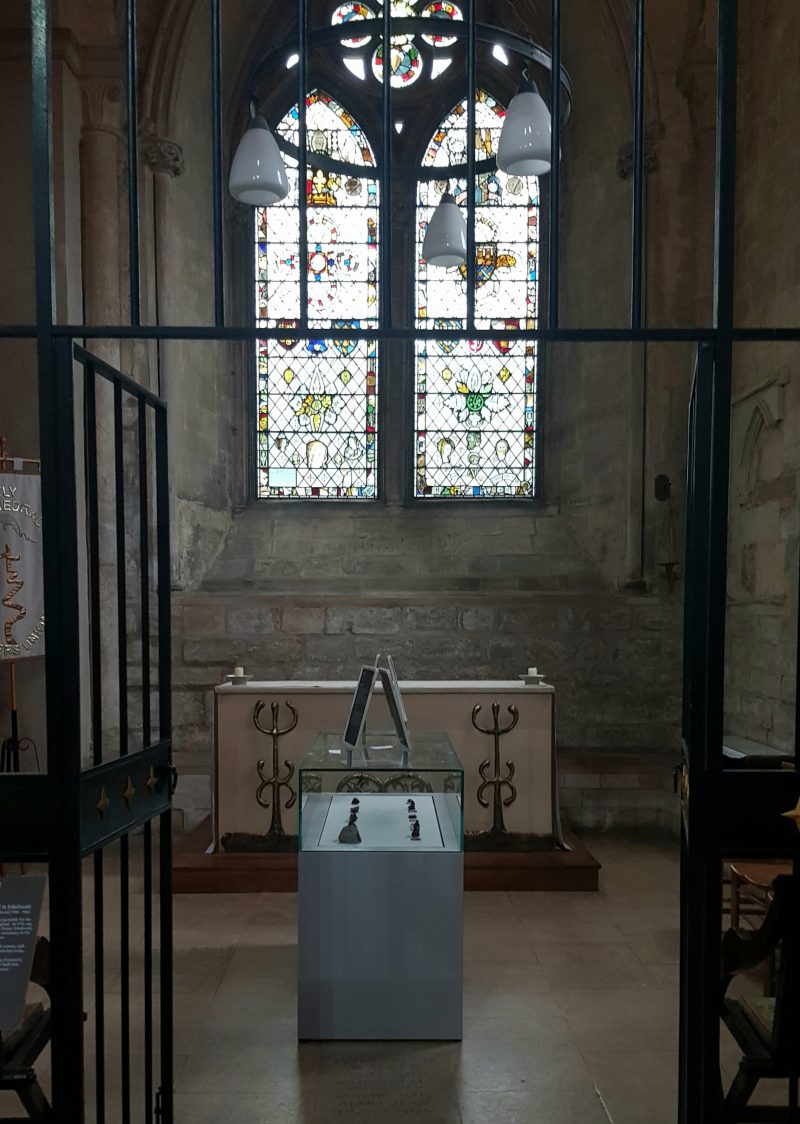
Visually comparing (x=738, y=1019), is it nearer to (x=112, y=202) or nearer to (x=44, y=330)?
(x=44, y=330)

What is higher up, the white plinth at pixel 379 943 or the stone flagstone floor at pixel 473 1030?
the white plinth at pixel 379 943

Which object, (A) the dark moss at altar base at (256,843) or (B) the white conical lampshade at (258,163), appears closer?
(B) the white conical lampshade at (258,163)

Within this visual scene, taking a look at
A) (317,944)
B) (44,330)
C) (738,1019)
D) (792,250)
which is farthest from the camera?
(792,250)

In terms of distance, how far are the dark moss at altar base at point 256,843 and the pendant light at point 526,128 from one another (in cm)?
372

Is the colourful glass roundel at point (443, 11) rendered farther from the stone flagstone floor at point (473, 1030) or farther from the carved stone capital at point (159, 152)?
the stone flagstone floor at point (473, 1030)

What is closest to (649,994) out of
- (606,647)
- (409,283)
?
(606,647)

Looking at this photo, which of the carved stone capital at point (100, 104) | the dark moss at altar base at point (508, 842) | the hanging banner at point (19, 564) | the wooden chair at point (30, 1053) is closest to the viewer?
the wooden chair at point (30, 1053)

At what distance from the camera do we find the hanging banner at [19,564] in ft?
14.9

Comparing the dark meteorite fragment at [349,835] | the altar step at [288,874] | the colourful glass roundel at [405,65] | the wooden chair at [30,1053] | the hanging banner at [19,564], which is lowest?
A: the altar step at [288,874]

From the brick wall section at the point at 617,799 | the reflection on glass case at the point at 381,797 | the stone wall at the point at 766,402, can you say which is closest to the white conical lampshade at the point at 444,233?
the stone wall at the point at 766,402

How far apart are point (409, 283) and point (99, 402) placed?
2.62 m

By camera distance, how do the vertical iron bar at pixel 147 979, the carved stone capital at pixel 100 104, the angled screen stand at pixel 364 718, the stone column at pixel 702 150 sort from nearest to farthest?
the vertical iron bar at pixel 147 979 → the angled screen stand at pixel 364 718 → the carved stone capital at pixel 100 104 → the stone column at pixel 702 150

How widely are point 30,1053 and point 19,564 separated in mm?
3244

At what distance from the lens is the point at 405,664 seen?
6.45 meters
